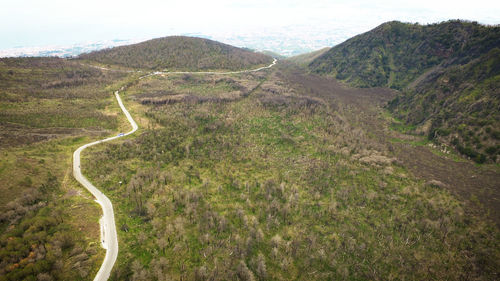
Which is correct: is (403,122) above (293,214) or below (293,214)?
above

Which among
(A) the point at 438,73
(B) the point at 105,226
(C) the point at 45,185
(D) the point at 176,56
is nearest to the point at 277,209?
(B) the point at 105,226

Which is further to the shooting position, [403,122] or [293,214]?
[403,122]

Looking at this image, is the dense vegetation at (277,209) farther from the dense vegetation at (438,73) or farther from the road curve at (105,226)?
the dense vegetation at (438,73)

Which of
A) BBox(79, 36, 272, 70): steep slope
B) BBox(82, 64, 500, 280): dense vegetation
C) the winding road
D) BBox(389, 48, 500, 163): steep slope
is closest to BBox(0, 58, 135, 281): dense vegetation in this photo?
the winding road

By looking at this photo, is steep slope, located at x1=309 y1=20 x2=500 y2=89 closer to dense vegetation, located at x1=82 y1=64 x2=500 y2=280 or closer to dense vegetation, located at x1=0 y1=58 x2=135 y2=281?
dense vegetation, located at x1=82 y1=64 x2=500 y2=280

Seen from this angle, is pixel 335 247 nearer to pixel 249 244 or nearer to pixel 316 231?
pixel 316 231

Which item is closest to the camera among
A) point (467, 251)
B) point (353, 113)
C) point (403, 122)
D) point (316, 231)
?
point (467, 251)

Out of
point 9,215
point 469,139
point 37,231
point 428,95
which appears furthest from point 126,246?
point 428,95

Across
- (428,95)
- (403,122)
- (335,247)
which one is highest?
(428,95)
